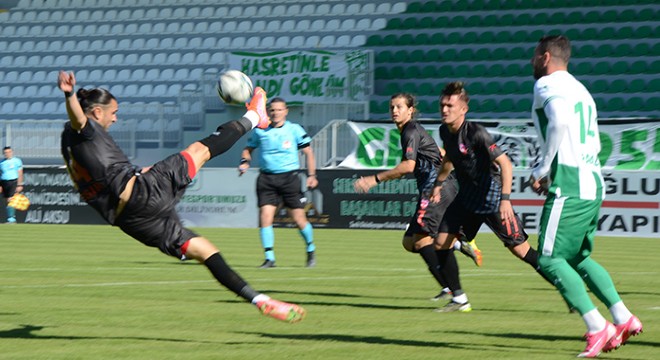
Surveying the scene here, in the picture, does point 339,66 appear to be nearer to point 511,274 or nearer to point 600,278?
point 511,274

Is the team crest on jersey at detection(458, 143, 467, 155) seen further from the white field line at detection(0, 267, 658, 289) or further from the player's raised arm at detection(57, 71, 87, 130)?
the white field line at detection(0, 267, 658, 289)

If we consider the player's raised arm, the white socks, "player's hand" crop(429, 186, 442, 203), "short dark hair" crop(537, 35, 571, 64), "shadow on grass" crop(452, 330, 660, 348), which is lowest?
the white socks

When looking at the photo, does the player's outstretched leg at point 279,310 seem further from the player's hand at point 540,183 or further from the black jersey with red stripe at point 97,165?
the player's hand at point 540,183

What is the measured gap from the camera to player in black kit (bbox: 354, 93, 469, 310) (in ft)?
34.7

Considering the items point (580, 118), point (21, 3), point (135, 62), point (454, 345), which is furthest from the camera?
point (21, 3)

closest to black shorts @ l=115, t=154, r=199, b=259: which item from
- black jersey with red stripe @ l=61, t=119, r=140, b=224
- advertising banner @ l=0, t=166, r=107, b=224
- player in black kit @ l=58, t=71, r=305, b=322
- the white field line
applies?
player in black kit @ l=58, t=71, r=305, b=322

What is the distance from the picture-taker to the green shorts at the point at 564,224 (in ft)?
24.1

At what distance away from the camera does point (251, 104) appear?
32.8 feet

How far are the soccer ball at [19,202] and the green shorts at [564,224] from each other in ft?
79.7

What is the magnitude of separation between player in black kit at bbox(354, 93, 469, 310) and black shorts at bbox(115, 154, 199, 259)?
2.30m

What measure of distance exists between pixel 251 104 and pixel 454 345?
3.06 metres

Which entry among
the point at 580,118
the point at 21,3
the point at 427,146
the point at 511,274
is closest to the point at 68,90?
the point at 580,118

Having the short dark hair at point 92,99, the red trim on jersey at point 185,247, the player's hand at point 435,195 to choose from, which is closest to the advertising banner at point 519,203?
the player's hand at point 435,195

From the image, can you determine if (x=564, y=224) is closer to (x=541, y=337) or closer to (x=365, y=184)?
(x=541, y=337)
